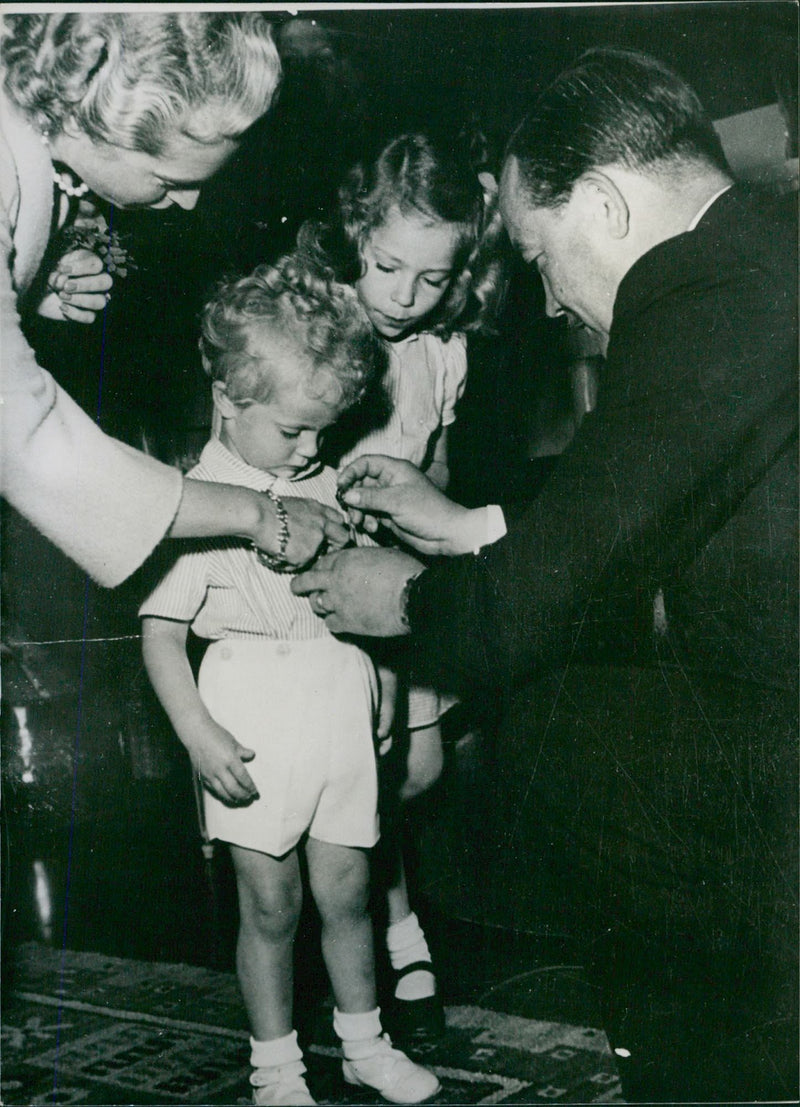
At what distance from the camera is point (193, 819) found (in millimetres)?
1516

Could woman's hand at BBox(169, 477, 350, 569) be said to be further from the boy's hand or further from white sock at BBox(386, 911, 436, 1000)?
white sock at BBox(386, 911, 436, 1000)

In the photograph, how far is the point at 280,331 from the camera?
56.3 inches

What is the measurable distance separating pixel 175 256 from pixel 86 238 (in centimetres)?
13

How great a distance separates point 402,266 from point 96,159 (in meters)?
0.44

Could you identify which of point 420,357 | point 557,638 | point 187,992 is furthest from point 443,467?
point 187,992

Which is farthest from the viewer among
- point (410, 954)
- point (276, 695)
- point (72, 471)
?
point (410, 954)

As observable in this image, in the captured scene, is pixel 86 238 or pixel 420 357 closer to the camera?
pixel 86 238

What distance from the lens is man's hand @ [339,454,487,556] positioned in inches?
59.6

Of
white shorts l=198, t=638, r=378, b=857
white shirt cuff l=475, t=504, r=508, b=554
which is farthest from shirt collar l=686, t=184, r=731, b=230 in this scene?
white shorts l=198, t=638, r=378, b=857

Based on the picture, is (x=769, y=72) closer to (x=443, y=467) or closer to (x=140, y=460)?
(x=443, y=467)

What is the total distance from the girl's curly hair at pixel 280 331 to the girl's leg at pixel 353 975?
651 millimetres

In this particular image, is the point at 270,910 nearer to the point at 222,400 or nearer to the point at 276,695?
the point at 276,695

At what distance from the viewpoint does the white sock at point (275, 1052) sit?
1438 millimetres

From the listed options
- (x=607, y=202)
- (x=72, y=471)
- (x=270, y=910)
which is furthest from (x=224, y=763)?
(x=607, y=202)
